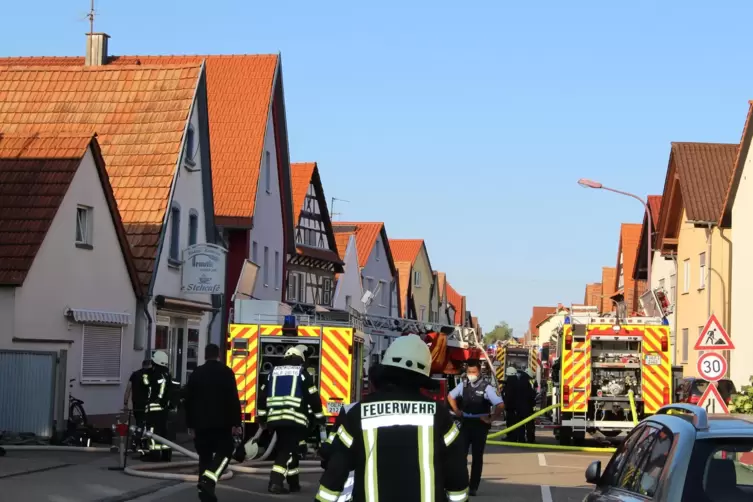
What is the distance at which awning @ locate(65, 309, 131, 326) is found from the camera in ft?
78.3

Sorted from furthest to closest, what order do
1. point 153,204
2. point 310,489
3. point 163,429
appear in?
point 153,204
point 163,429
point 310,489

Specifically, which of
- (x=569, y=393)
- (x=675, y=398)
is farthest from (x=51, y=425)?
(x=675, y=398)

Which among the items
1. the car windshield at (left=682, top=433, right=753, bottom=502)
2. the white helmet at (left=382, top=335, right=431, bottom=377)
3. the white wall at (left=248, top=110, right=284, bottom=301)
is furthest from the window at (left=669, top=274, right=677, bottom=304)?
the white helmet at (left=382, top=335, right=431, bottom=377)

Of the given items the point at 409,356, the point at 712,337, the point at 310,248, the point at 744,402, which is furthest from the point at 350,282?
the point at 409,356

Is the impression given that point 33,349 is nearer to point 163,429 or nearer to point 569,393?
point 163,429

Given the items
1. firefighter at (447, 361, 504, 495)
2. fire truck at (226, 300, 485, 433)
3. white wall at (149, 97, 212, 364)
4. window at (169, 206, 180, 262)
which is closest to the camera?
firefighter at (447, 361, 504, 495)

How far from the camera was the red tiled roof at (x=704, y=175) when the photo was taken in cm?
3700

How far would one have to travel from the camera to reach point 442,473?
19.5 ft

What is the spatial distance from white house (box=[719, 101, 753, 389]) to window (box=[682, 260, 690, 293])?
18.0 ft

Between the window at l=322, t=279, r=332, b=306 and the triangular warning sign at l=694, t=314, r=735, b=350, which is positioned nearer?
the triangular warning sign at l=694, t=314, r=735, b=350

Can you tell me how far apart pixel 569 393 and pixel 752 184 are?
32.8 feet

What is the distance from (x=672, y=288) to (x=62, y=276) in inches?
1043

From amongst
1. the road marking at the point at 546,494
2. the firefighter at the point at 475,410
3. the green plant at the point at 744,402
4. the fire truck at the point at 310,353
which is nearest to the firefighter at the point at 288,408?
the firefighter at the point at 475,410

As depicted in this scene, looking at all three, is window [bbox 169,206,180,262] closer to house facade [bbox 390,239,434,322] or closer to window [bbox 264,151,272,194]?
window [bbox 264,151,272,194]
